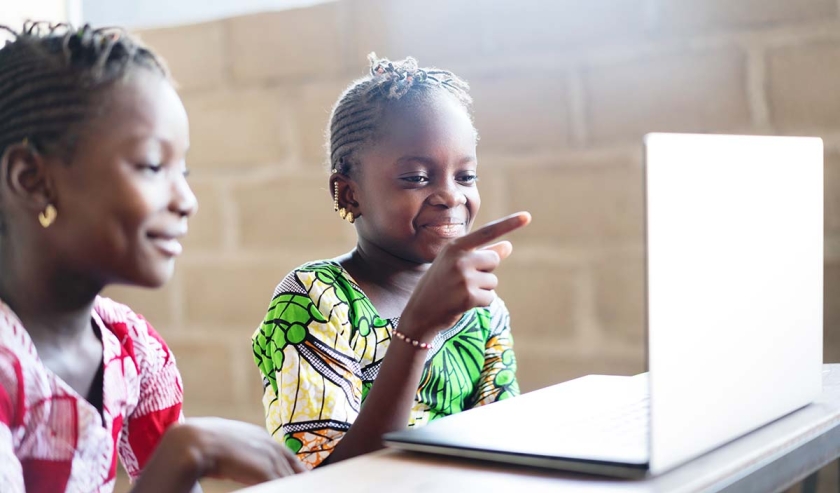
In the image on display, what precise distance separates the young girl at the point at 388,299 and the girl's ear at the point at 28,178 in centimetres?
39

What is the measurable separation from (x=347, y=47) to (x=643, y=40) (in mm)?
710

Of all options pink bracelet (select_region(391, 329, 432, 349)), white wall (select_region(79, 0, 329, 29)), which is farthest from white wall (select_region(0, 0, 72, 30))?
pink bracelet (select_region(391, 329, 432, 349))

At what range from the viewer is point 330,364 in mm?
1238

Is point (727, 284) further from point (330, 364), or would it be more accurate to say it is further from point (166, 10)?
point (166, 10)

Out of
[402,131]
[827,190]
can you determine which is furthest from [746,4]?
[402,131]

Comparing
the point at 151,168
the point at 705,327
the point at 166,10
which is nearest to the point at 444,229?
the point at 151,168

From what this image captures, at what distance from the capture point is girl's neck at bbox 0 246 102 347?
38.0 inches

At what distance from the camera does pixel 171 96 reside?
999 mm

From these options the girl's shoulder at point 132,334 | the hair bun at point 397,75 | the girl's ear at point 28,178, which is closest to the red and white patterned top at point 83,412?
the girl's shoulder at point 132,334

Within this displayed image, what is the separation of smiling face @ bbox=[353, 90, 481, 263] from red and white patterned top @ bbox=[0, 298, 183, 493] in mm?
346

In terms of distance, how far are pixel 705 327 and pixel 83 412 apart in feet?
2.02

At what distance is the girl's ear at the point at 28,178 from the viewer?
94cm

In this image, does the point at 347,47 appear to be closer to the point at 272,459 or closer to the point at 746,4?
the point at 746,4

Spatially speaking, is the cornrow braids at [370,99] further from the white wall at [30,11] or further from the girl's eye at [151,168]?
the white wall at [30,11]
